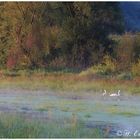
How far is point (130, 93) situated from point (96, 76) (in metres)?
0.23

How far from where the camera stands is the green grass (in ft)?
32.6

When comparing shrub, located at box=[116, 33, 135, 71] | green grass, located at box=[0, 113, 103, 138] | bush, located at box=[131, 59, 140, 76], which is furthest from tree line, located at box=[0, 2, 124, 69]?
green grass, located at box=[0, 113, 103, 138]

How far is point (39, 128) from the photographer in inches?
392

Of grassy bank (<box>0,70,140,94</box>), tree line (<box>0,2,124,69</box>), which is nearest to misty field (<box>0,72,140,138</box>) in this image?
grassy bank (<box>0,70,140,94</box>)

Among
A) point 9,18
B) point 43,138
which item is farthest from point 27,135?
point 9,18

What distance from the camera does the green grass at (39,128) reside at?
9.95m

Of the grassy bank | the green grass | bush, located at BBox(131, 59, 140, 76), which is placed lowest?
the green grass

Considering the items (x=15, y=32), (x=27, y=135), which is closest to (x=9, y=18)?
(x=15, y=32)

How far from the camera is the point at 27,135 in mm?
9969

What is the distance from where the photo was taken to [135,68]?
9969 millimetres

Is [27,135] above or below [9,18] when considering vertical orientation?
below

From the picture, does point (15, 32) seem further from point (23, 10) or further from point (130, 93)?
point (130, 93)

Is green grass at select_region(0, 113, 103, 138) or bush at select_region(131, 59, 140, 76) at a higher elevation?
bush at select_region(131, 59, 140, 76)

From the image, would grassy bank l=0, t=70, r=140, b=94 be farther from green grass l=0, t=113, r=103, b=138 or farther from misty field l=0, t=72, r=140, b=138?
green grass l=0, t=113, r=103, b=138
